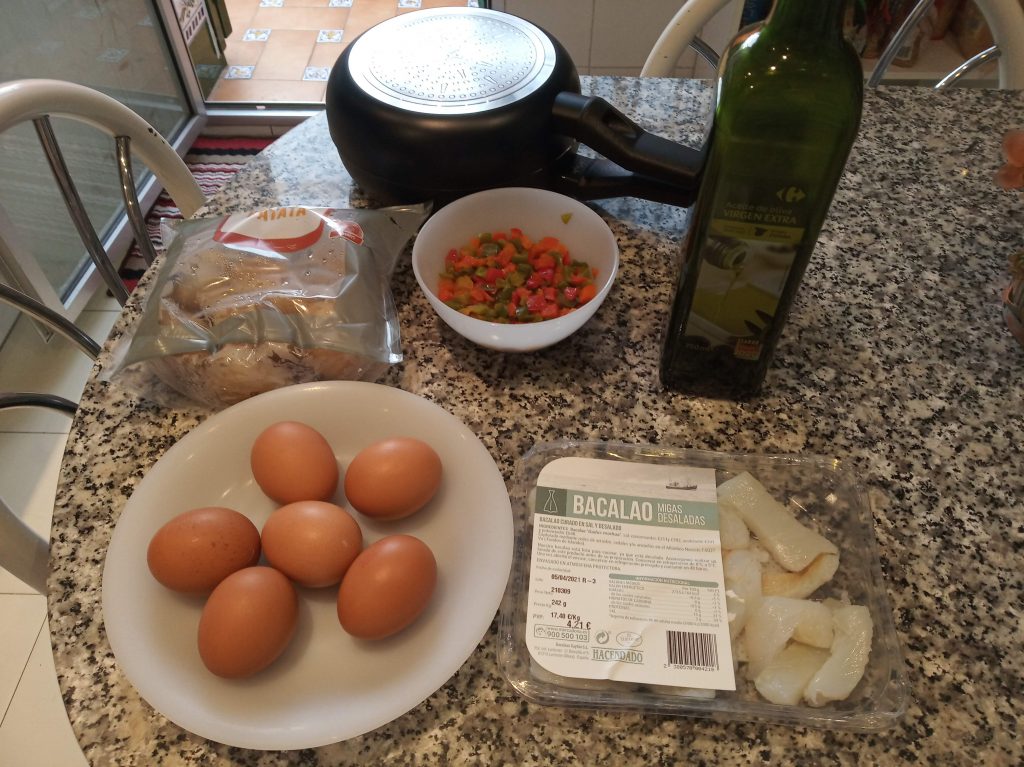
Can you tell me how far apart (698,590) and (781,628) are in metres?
0.06

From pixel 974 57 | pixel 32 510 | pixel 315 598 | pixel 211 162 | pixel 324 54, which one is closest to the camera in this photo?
pixel 315 598

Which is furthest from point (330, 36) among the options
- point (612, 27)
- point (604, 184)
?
point (604, 184)

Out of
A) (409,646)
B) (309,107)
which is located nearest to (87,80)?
(309,107)

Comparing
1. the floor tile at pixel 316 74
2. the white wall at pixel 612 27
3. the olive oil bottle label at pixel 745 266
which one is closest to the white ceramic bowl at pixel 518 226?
the olive oil bottle label at pixel 745 266

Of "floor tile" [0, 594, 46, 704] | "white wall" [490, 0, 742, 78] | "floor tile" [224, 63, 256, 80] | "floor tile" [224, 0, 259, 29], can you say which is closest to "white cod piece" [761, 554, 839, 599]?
"floor tile" [0, 594, 46, 704]

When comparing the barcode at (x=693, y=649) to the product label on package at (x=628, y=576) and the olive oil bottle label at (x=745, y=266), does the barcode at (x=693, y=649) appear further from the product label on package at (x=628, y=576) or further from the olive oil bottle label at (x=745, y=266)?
the olive oil bottle label at (x=745, y=266)

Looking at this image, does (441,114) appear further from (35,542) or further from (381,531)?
(35,542)

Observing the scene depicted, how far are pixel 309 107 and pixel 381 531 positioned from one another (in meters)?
2.11

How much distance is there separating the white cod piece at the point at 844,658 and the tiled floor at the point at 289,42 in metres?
2.32

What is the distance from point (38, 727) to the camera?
1225 mm

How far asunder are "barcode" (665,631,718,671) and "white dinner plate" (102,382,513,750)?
0.43 feet

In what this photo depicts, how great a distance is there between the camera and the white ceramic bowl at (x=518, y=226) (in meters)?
0.69

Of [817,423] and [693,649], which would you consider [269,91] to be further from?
[693,649]

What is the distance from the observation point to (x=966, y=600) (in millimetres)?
560
